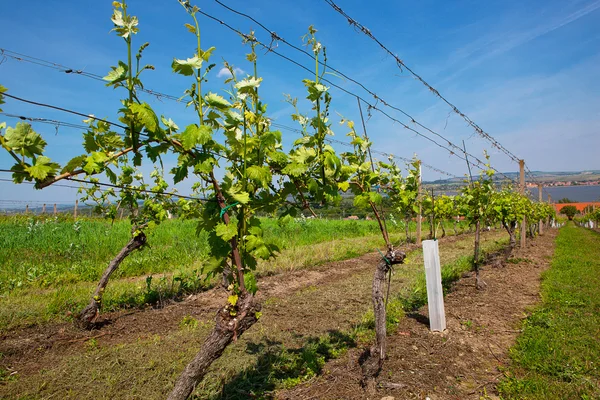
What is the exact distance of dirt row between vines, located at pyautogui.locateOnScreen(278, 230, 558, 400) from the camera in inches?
147

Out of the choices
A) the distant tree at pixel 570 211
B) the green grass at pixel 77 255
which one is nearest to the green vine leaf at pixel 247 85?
the green grass at pixel 77 255

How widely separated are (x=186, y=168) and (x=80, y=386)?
2579 mm

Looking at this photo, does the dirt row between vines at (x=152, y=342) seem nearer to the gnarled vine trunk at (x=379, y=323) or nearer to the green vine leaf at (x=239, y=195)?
the gnarled vine trunk at (x=379, y=323)

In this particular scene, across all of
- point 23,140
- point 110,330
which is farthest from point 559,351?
point 110,330

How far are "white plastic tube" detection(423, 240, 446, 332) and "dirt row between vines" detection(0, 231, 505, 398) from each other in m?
1.10

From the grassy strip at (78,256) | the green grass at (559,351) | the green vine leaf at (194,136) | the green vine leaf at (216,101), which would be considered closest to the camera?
the green vine leaf at (194,136)

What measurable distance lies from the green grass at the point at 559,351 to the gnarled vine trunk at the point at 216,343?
2.87 metres

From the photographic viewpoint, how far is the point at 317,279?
9156 mm

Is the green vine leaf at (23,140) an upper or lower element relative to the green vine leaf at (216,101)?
lower

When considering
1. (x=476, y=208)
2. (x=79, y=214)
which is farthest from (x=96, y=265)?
(x=79, y=214)

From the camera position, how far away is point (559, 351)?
4723 mm

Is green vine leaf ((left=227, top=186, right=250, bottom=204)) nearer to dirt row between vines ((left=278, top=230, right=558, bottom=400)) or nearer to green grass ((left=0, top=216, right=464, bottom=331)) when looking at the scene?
green grass ((left=0, top=216, right=464, bottom=331))

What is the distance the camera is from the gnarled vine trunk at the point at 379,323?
12.9 ft

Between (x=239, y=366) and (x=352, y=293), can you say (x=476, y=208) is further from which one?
(x=239, y=366)
